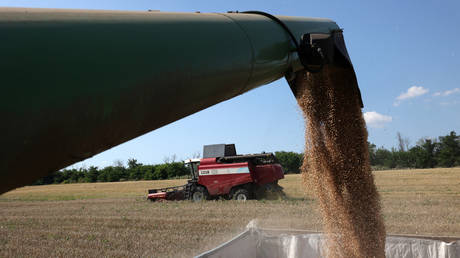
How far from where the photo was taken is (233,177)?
33.1 feet

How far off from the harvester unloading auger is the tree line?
26426 mm

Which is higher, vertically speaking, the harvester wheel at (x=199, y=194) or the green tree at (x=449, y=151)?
the green tree at (x=449, y=151)

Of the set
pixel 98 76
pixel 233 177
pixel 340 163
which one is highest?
pixel 98 76

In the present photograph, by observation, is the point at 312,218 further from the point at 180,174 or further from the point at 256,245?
the point at 180,174

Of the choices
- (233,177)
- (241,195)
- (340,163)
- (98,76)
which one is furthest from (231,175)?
(98,76)

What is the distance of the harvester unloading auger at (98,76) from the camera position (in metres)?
0.61

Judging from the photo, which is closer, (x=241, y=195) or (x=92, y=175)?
(x=241, y=195)

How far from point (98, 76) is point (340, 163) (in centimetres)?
204

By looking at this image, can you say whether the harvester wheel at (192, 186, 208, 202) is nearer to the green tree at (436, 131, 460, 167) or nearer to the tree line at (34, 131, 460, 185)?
the tree line at (34, 131, 460, 185)

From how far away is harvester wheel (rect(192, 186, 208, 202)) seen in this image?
1048 centimetres

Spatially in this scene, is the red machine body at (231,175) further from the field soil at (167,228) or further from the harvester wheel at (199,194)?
the field soil at (167,228)

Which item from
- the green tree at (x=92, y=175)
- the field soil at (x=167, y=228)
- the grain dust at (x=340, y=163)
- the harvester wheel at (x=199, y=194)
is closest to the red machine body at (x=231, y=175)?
the harvester wheel at (x=199, y=194)

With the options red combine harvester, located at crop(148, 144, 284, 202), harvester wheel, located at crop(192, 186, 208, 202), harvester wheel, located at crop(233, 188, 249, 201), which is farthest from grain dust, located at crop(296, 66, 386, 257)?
harvester wheel, located at crop(192, 186, 208, 202)

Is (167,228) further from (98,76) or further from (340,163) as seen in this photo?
(98,76)
